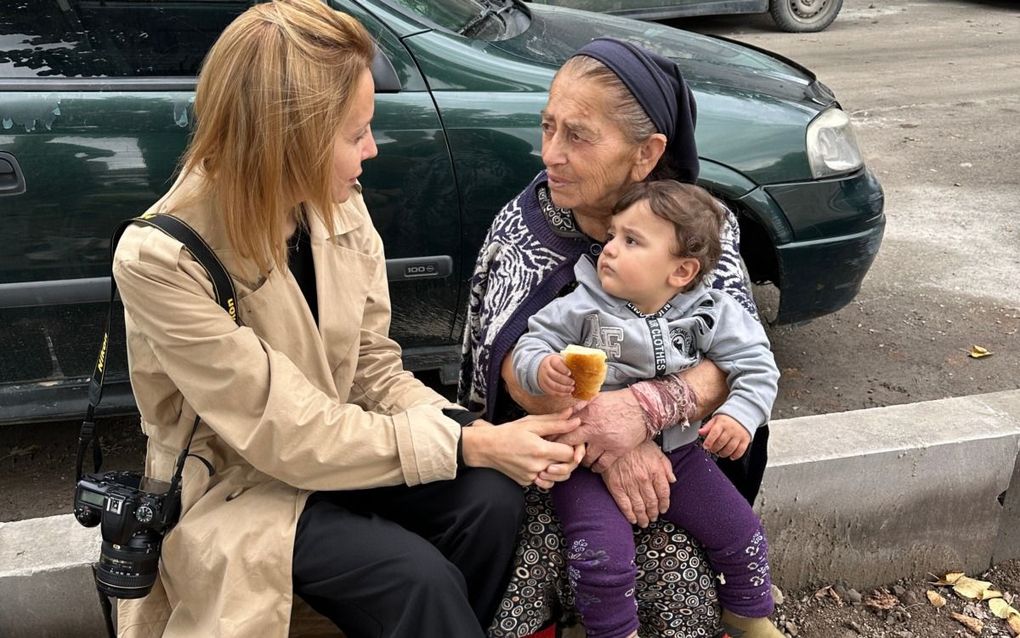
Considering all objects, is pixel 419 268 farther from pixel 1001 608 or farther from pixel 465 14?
pixel 1001 608

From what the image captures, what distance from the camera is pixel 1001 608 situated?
273 centimetres

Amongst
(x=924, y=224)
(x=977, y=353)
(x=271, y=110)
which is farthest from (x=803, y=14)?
(x=271, y=110)

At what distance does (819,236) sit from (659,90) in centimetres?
166

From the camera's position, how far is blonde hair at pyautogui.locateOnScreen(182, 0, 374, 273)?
1.70 m

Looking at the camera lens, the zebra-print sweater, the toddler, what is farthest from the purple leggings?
the camera lens

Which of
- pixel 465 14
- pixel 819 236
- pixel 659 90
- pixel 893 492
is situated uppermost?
pixel 659 90

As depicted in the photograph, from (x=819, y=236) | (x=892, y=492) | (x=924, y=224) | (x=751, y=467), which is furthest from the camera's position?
(x=924, y=224)

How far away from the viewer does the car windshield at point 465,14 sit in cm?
344

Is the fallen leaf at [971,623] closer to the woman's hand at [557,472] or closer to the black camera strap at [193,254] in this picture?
the woman's hand at [557,472]

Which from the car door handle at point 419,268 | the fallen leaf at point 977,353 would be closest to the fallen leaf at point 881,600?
the car door handle at point 419,268

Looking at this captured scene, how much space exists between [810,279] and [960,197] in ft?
10.0

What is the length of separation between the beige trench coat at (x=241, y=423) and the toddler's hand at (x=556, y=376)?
219mm

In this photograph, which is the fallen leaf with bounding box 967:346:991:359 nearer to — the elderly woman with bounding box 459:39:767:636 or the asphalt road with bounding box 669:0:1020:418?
the asphalt road with bounding box 669:0:1020:418

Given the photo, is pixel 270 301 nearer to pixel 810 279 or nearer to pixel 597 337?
pixel 597 337
